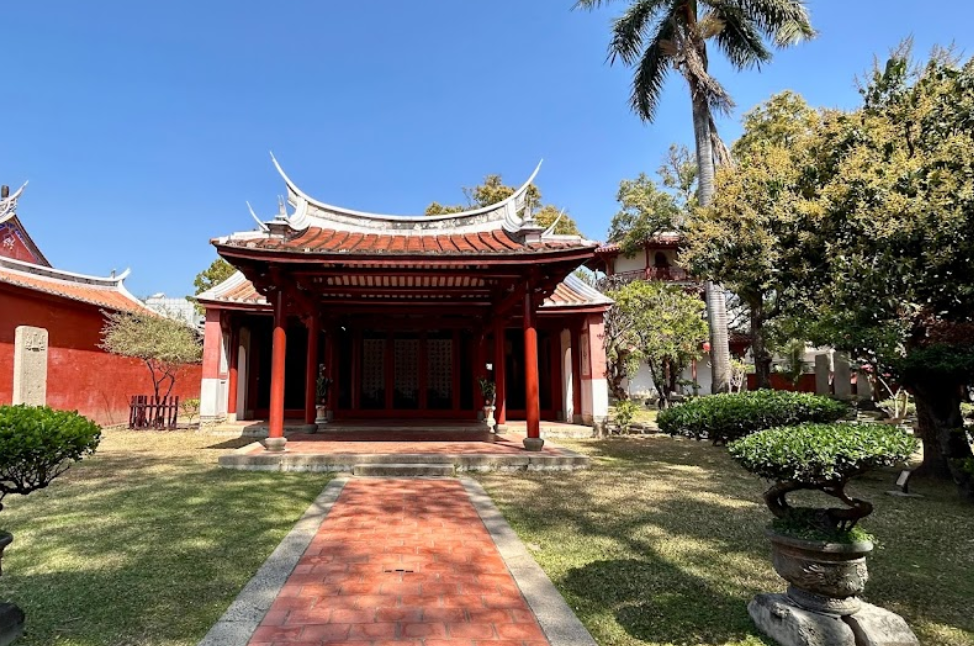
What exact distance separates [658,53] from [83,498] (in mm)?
15026

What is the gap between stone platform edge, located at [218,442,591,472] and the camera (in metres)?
7.29

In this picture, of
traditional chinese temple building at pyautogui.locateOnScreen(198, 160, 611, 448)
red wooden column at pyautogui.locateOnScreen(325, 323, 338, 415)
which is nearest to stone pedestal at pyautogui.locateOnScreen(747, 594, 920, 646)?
traditional chinese temple building at pyautogui.locateOnScreen(198, 160, 611, 448)

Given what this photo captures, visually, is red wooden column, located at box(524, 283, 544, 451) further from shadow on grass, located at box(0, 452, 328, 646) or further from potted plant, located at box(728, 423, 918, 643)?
potted plant, located at box(728, 423, 918, 643)

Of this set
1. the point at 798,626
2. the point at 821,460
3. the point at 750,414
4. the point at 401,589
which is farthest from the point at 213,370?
the point at 821,460

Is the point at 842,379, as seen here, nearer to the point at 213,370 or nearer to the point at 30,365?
the point at 213,370

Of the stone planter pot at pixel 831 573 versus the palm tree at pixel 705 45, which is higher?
the palm tree at pixel 705 45

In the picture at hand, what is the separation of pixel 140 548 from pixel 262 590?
1.55 meters

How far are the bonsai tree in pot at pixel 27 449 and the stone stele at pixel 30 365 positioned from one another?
1133 centimetres

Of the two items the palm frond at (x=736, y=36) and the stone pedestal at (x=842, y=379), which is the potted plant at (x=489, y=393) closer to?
the palm frond at (x=736, y=36)

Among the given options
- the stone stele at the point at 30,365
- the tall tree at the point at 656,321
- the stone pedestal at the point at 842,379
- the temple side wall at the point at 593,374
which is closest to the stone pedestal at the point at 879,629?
the temple side wall at the point at 593,374

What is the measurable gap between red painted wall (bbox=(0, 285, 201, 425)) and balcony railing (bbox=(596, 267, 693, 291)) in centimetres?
1923

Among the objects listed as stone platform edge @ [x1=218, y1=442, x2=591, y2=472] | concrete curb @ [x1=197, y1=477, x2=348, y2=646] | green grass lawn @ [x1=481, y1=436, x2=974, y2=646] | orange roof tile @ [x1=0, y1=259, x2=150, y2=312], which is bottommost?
green grass lawn @ [x1=481, y1=436, x2=974, y2=646]

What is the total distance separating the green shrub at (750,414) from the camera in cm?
331

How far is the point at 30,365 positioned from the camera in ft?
38.3
